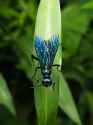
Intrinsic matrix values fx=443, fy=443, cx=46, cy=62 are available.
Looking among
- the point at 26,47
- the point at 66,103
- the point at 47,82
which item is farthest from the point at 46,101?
the point at 26,47

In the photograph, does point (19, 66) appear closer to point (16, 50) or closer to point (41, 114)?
point (16, 50)

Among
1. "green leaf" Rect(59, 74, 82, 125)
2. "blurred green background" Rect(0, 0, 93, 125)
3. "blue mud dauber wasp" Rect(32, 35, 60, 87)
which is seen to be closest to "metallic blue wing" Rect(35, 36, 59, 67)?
"blue mud dauber wasp" Rect(32, 35, 60, 87)

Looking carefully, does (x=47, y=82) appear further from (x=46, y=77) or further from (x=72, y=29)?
(x=72, y=29)

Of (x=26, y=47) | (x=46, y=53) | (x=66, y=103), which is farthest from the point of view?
(x=26, y=47)

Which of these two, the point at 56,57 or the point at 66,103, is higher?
the point at 56,57

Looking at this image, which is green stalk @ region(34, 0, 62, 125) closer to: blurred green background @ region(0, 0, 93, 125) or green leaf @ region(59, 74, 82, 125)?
green leaf @ region(59, 74, 82, 125)

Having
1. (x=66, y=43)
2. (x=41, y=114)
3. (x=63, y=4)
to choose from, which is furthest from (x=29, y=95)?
(x=41, y=114)
